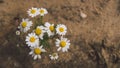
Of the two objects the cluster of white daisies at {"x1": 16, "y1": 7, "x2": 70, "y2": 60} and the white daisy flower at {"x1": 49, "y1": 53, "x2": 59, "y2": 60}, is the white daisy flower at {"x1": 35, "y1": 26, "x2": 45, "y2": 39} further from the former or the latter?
the white daisy flower at {"x1": 49, "y1": 53, "x2": 59, "y2": 60}

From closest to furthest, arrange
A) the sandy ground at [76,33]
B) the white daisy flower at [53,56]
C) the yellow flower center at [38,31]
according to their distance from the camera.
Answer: the yellow flower center at [38,31]
the white daisy flower at [53,56]
the sandy ground at [76,33]

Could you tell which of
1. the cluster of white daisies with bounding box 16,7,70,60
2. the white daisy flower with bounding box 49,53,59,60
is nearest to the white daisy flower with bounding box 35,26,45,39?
the cluster of white daisies with bounding box 16,7,70,60

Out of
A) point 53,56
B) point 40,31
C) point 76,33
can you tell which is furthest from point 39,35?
point 76,33

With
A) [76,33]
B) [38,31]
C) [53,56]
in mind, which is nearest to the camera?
[38,31]

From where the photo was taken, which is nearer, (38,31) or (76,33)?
(38,31)

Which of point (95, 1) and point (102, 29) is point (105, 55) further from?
point (95, 1)

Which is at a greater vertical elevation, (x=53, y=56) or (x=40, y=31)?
(x=40, y=31)

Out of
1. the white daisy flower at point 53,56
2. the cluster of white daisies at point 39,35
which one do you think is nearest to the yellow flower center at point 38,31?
the cluster of white daisies at point 39,35

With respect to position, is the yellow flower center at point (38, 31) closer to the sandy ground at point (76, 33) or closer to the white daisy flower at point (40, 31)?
the white daisy flower at point (40, 31)

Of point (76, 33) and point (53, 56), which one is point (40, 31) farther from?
point (76, 33)
